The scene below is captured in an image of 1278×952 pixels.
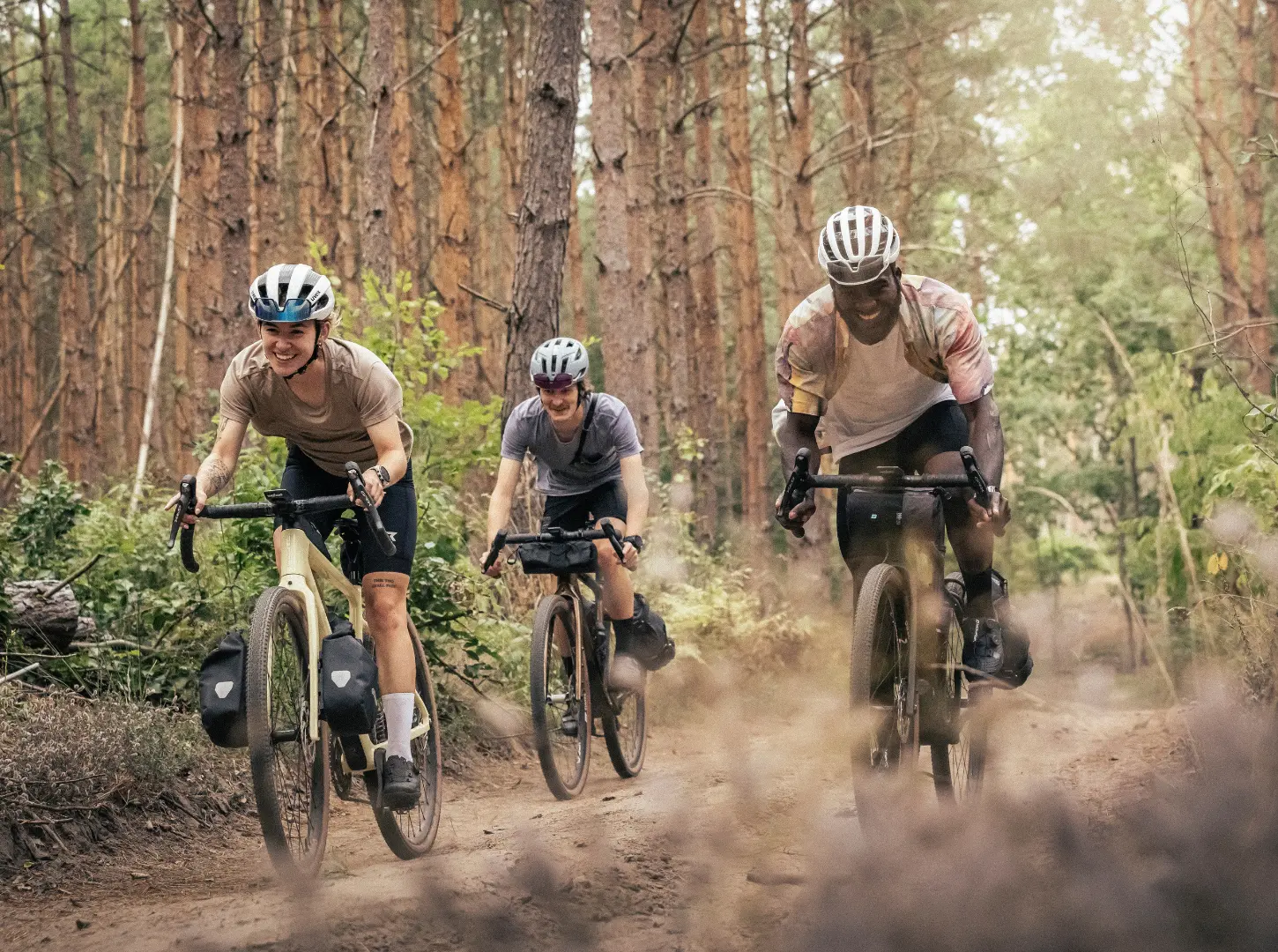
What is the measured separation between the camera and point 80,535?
10.1 m

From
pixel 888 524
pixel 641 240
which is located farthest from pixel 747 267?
pixel 888 524

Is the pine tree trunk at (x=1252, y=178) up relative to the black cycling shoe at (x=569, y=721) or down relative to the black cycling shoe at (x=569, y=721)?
up

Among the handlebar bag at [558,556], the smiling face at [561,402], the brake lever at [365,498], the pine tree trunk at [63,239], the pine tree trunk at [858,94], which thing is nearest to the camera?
the brake lever at [365,498]

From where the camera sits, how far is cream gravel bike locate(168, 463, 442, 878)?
4.90 metres

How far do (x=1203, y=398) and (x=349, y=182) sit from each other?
21187 millimetres

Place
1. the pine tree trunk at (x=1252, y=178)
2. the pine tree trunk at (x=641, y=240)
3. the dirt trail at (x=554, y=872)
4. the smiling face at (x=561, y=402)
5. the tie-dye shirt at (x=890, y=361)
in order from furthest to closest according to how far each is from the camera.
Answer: the pine tree trunk at (x=1252, y=178), the pine tree trunk at (x=641, y=240), the smiling face at (x=561, y=402), the tie-dye shirt at (x=890, y=361), the dirt trail at (x=554, y=872)

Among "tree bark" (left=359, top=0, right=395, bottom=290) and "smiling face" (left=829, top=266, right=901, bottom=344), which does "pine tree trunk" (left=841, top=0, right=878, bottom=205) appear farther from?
"smiling face" (left=829, top=266, right=901, bottom=344)

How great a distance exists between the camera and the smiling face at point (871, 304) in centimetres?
562

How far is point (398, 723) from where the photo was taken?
5.83 m

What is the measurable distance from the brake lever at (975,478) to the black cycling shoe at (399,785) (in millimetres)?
2483

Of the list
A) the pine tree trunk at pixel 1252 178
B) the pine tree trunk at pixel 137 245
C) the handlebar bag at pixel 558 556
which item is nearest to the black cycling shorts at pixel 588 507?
the handlebar bag at pixel 558 556

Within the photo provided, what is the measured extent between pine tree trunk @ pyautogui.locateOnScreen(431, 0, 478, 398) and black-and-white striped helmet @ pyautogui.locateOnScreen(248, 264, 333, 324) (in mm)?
15077

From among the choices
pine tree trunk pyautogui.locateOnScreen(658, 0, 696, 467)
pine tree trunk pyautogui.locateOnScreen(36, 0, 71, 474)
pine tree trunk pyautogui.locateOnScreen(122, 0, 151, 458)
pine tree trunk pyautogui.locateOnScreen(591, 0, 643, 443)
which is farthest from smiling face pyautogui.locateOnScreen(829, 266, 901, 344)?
pine tree trunk pyautogui.locateOnScreen(122, 0, 151, 458)

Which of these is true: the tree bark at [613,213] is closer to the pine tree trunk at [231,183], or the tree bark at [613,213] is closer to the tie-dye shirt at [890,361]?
the pine tree trunk at [231,183]
